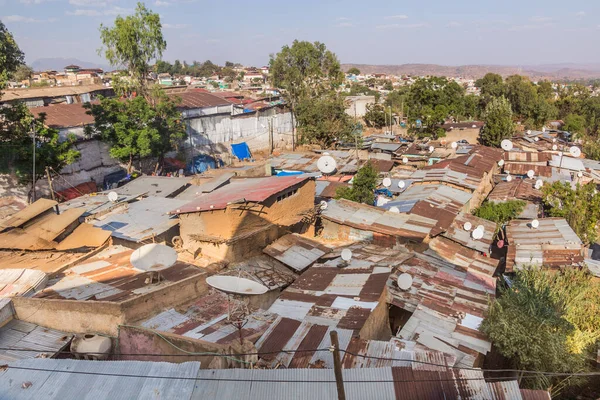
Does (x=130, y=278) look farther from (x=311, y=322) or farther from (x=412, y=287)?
(x=412, y=287)

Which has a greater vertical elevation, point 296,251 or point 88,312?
point 88,312

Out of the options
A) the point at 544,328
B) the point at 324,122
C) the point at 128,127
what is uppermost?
the point at 128,127

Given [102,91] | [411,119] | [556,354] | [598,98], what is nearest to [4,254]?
[556,354]

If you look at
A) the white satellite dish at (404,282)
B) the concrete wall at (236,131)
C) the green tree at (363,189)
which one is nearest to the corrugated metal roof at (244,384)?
the white satellite dish at (404,282)

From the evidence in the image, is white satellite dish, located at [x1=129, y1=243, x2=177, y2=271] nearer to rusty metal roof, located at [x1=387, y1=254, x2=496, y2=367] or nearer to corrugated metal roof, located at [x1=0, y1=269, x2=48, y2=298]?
corrugated metal roof, located at [x1=0, y1=269, x2=48, y2=298]

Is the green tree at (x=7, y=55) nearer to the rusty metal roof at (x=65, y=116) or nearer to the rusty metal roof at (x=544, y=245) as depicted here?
the rusty metal roof at (x=65, y=116)

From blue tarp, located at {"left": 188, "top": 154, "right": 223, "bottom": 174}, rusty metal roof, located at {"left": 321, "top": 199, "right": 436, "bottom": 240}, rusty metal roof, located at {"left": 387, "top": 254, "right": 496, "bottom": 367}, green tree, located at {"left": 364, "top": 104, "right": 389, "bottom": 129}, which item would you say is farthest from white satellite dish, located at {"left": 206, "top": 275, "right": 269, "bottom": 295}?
green tree, located at {"left": 364, "top": 104, "right": 389, "bottom": 129}

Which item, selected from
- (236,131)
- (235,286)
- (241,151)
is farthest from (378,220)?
(236,131)

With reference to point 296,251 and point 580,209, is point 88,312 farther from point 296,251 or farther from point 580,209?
point 580,209
